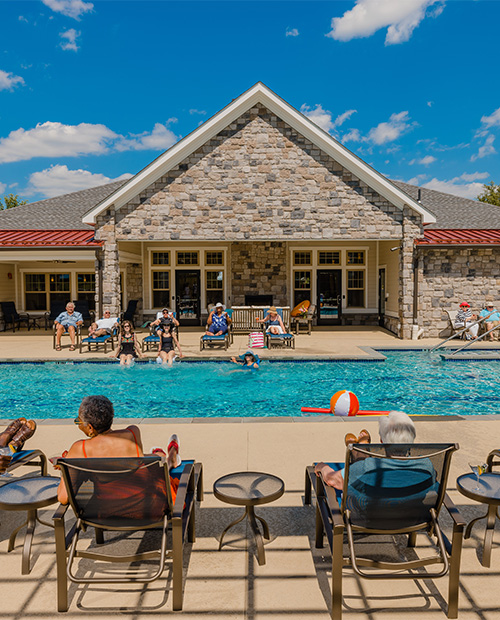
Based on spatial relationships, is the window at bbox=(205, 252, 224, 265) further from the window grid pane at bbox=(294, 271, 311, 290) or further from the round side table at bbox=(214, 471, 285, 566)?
the round side table at bbox=(214, 471, 285, 566)

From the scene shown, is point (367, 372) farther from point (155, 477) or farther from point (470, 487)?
point (155, 477)

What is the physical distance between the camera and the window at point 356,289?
1850 cm

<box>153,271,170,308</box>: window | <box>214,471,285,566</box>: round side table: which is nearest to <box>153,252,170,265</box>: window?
<box>153,271,170,308</box>: window

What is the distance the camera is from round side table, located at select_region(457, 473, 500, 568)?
121 inches

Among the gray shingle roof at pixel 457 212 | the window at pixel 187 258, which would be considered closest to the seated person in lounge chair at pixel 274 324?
the window at pixel 187 258

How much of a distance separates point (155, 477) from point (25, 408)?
20.8 ft

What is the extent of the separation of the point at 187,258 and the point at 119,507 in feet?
52.6

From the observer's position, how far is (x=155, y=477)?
105 inches

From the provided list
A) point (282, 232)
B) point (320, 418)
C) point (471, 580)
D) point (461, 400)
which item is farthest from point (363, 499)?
point (282, 232)

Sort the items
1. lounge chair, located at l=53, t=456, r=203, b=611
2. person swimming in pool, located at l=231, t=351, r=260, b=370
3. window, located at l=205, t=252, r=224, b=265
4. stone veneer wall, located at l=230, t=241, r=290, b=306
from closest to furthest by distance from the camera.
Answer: lounge chair, located at l=53, t=456, r=203, b=611, person swimming in pool, located at l=231, t=351, r=260, b=370, stone veneer wall, located at l=230, t=241, r=290, b=306, window, located at l=205, t=252, r=224, b=265

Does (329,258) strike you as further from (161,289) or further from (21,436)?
(21,436)

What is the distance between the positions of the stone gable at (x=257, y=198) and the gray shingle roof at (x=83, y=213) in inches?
172

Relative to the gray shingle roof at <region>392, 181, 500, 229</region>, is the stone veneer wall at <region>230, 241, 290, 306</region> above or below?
below

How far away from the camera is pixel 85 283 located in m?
18.5
